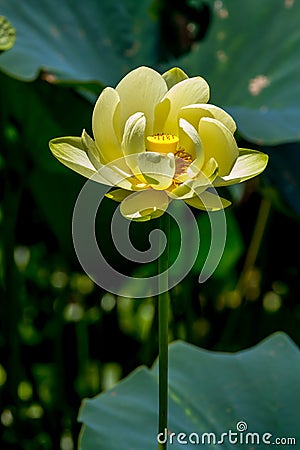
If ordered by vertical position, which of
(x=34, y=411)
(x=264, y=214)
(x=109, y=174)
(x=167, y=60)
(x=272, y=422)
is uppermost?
→ (x=109, y=174)

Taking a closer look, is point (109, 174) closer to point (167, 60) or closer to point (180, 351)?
point (180, 351)

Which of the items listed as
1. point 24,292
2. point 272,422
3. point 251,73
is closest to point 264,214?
point 251,73

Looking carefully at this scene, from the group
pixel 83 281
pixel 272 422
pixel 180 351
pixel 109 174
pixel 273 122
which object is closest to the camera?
pixel 109 174

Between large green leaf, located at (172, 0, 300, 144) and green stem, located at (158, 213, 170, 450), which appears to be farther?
large green leaf, located at (172, 0, 300, 144)

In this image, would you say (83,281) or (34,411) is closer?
(34,411)
